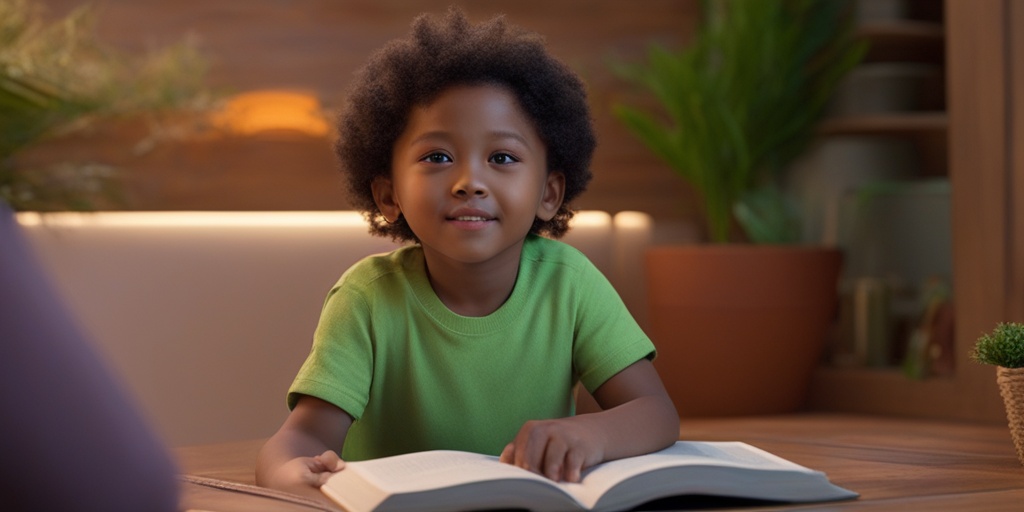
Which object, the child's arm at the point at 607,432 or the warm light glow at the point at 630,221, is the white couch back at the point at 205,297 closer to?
the warm light glow at the point at 630,221

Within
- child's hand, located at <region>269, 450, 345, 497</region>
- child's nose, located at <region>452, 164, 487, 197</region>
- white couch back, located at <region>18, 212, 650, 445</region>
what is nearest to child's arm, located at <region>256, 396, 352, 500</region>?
child's hand, located at <region>269, 450, 345, 497</region>

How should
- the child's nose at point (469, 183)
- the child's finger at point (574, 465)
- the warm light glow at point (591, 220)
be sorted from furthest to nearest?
the warm light glow at point (591, 220) < the child's nose at point (469, 183) < the child's finger at point (574, 465)

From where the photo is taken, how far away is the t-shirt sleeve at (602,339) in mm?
1311

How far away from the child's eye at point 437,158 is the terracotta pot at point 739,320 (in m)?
1.76

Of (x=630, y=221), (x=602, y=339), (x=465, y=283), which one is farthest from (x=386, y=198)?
(x=630, y=221)

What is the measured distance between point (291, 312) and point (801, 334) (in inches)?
51.4

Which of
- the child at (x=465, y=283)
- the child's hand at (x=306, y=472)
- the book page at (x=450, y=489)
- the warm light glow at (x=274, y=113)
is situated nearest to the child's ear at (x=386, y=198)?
the child at (x=465, y=283)

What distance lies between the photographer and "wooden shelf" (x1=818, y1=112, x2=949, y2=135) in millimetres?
3025

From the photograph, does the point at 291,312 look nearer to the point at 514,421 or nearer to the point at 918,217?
the point at 514,421

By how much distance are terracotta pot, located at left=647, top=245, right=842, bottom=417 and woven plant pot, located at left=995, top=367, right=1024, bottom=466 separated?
165 cm

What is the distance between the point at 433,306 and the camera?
1.32m

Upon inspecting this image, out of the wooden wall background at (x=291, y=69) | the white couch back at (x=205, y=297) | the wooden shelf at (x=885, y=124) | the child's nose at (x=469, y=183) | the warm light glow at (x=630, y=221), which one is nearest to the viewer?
the child's nose at (x=469, y=183)

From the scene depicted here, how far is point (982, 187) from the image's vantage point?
2.64 m

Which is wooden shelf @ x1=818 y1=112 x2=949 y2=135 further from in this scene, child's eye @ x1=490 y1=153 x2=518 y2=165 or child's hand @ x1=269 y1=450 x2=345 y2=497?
child's hand @ x1=269 y1=450 x2=345 y2=497
